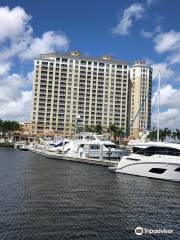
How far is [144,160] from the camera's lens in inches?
1838

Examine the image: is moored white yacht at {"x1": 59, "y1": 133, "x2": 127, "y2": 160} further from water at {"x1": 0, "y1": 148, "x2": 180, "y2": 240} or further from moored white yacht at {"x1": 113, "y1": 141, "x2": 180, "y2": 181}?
water at {"x1": 0, "y1": 148, "x2": 180, "y2": 240}

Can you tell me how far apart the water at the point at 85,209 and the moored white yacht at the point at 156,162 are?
226cm

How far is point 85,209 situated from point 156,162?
20579 millimetres

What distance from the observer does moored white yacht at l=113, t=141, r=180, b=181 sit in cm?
4412

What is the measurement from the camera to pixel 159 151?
4656 cm

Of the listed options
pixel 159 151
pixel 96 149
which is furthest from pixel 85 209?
pixel 96 149

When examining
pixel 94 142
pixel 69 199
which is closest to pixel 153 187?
pixel 69 199

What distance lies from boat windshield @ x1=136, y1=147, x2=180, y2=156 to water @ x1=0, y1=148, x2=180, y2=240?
4.63 meters

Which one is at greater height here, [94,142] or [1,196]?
[94,142]

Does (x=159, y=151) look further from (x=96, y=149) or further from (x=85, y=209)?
(x=96, y=149)

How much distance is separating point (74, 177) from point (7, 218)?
23.9 metres

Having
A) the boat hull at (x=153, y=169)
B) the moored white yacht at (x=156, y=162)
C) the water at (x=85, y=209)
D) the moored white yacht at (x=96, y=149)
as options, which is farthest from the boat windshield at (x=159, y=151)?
the moored white yacht at (x=96, y=149)

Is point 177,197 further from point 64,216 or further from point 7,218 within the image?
point 7,218

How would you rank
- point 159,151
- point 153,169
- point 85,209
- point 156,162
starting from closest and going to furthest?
1. point 85,209
2. point 156,162
3. point 153,169
4. point 159,151
